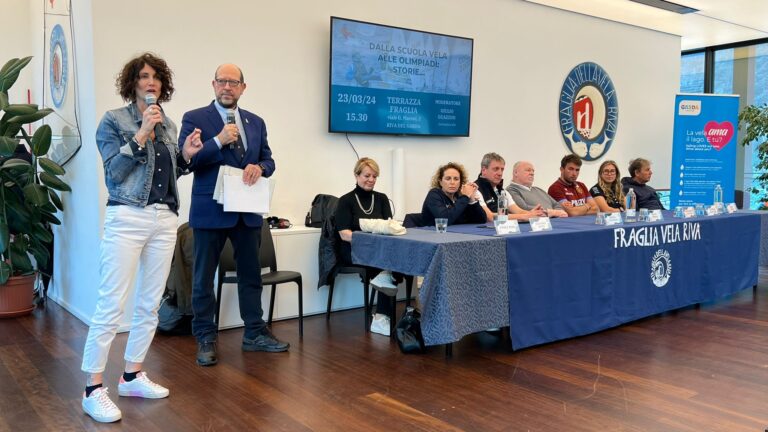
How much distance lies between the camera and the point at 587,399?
280 cm

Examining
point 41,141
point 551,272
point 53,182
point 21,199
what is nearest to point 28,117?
point 41,141

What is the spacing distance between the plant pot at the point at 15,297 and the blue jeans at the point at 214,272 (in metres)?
1.89

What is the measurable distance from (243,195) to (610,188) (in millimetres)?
3524

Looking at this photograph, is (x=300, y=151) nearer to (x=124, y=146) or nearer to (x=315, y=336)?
(x=315, y=336)

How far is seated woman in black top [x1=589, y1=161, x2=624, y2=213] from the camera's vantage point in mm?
5473

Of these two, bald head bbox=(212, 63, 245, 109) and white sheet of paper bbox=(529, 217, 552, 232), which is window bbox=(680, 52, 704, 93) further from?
bald head bbox=(212, 63, 245, 109)

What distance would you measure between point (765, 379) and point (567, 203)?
2.27m

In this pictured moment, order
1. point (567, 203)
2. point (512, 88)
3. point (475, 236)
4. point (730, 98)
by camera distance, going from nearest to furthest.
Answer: point (475, 236) < point (567, 203) < point (512, 88) < point (730, 98)

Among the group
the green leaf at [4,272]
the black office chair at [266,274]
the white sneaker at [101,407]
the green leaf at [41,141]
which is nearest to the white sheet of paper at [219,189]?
the black office chair at [266,274]

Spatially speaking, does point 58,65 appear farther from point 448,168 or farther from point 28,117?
point 448,168

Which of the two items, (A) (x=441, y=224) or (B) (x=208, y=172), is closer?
(B) (x=208, y=172)

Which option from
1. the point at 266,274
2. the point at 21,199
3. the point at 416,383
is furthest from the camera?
the point at 21,199

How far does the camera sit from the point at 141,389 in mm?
2787

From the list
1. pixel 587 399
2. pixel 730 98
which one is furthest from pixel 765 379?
pixel 730 98
